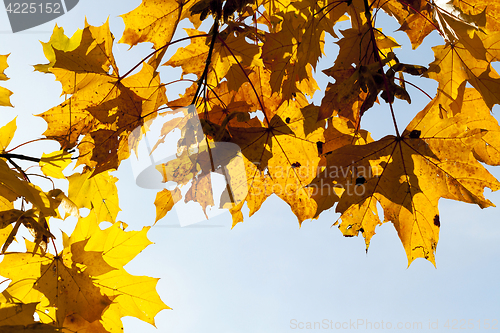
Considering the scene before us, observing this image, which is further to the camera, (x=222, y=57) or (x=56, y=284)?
(x=222, y=57)

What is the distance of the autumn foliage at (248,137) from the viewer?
0.88 m

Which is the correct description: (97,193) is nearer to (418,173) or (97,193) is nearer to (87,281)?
(87,281)

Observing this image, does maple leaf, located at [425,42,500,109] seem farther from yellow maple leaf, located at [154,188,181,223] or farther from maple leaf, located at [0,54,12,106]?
maple leaf, located at [0,54,12,106]

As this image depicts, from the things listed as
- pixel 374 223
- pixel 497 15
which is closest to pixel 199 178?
pixel 374 223

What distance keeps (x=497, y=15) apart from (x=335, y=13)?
1.63 feet

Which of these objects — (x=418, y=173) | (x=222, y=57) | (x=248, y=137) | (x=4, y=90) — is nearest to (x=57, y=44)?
(x=4, y=90)

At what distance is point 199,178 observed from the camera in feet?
3.65

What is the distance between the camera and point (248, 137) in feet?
3.24

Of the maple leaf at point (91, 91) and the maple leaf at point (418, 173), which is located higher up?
the maple leaf at point (91, 91)

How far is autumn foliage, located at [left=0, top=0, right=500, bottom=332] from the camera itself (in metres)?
0.88

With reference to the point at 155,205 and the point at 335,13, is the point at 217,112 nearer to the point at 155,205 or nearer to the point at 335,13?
the point at 155,205

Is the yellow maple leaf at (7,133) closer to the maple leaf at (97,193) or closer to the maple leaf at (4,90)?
the maple leaf at (4,90)

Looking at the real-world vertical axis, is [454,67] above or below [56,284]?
above

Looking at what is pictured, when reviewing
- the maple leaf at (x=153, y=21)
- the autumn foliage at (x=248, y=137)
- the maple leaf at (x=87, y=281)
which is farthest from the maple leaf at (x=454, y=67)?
the maple leaf at (x=87, y=281)
